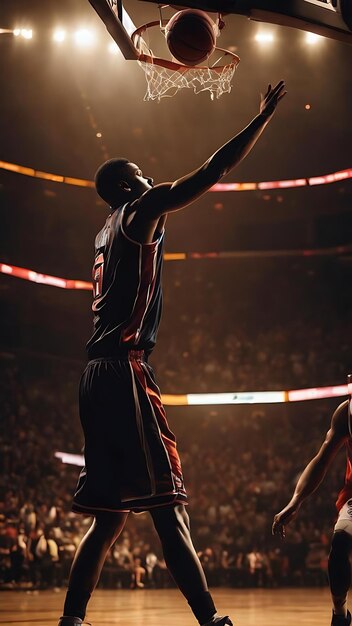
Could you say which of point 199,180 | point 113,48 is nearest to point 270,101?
point 199,180

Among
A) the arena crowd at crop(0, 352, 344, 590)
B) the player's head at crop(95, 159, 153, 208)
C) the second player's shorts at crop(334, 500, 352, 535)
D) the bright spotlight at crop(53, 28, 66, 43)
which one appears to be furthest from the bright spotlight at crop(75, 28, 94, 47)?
the second player's shorts at crop(334, 500, 352, 535)

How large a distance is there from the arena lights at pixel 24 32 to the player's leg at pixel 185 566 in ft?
39.5

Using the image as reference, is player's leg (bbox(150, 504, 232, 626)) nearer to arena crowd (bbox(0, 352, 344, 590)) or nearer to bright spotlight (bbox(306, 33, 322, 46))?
arena crowd (bbox(0, 352, 344, 590))

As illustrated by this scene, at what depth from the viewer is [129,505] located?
3.37 meters

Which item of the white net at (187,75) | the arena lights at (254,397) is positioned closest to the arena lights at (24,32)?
the white net at (187,75)

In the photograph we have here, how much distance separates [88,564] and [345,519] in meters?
1.29

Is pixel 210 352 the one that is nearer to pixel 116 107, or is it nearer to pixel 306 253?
pixel 306 253

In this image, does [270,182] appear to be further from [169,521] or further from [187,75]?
[169,521]

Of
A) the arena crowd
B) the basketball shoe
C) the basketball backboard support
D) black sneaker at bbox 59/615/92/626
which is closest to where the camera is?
the basketball shoe

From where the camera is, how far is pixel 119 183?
3893mm

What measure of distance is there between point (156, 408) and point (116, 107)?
13.6 meters

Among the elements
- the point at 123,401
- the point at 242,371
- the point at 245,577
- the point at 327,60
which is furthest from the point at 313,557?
the point at 123,401

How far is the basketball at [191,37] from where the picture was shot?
5.00 meters

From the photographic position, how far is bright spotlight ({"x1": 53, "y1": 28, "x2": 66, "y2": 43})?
46.9 ft
